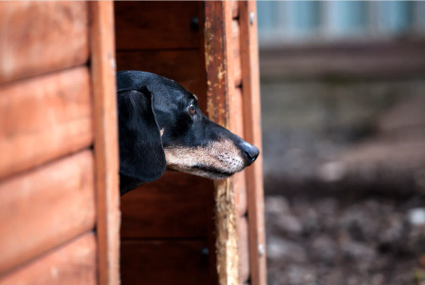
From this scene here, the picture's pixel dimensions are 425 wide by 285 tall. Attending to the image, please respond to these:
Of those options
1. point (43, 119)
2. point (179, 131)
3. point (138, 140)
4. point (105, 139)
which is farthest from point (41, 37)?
point (179, 131)

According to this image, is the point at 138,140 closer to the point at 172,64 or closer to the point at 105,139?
the point at 105,139

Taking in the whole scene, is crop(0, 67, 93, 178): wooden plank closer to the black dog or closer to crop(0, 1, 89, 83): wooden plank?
crop(0, 1, 89, 83): wooden plank

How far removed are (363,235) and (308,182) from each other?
1377 mm

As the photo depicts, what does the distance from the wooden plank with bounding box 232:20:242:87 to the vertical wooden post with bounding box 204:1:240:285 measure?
0.56 feet

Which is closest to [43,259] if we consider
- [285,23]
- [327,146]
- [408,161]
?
[408,161]

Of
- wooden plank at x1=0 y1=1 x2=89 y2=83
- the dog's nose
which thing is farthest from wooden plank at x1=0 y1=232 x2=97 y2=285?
the dog's nose

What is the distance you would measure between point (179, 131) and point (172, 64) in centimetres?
71

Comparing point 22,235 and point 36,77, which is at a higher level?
point 36,77

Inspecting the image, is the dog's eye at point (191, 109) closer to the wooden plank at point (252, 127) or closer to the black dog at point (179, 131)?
the black dog at point (179, 131)

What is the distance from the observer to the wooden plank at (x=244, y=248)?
2.72 m

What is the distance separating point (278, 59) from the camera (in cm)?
830

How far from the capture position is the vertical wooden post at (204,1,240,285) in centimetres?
250

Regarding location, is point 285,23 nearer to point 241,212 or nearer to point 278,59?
point 278,59

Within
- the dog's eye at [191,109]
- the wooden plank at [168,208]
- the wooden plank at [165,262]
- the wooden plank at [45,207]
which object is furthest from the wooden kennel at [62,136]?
the wooden plank at [165,262]
